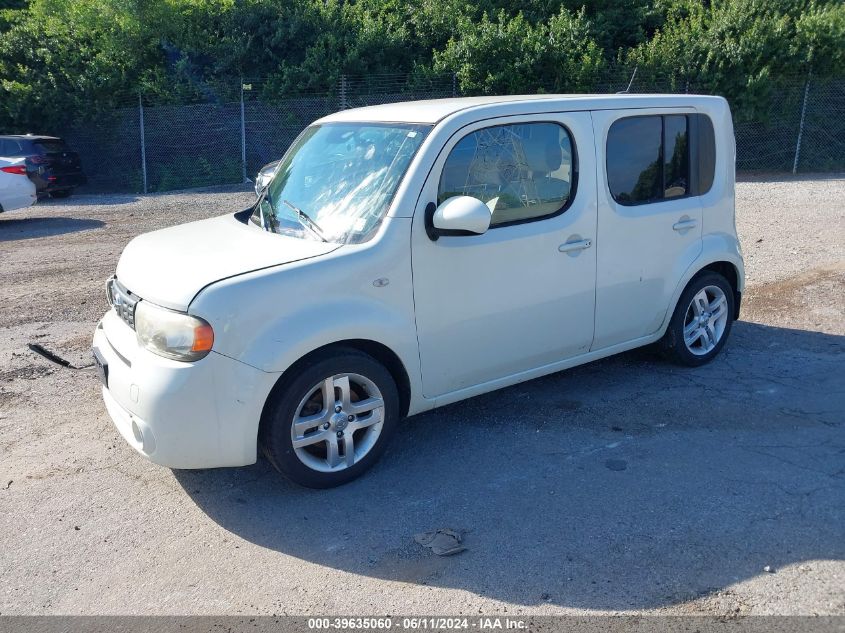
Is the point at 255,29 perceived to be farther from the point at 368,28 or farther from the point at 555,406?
the point at 555,406

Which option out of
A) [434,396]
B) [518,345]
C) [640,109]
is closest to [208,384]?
[434,396]

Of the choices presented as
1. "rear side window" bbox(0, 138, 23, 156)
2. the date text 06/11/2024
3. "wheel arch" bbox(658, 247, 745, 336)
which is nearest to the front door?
"wheel arch" bbox(658, 247, 745, 336)

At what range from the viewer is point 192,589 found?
3.46 meters

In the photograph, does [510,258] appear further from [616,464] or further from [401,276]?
[616,464]

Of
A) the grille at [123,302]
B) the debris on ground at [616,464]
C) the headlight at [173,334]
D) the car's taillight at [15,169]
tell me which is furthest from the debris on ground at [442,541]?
the car's taillight at [15,169]

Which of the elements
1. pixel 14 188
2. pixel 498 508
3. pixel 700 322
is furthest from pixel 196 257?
pixel 14 188

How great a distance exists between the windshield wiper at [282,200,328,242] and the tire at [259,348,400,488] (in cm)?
71

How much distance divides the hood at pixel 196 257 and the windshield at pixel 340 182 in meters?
0.14

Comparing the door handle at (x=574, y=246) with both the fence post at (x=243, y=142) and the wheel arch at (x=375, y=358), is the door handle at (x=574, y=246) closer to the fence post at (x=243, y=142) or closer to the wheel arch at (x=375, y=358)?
the wheel arch at (x=375, y=358)

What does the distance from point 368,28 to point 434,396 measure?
1791cm

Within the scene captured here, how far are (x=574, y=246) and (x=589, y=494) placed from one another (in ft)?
5.06

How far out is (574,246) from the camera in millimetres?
4848

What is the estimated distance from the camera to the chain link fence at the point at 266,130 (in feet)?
60.0

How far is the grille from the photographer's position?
4.18m
